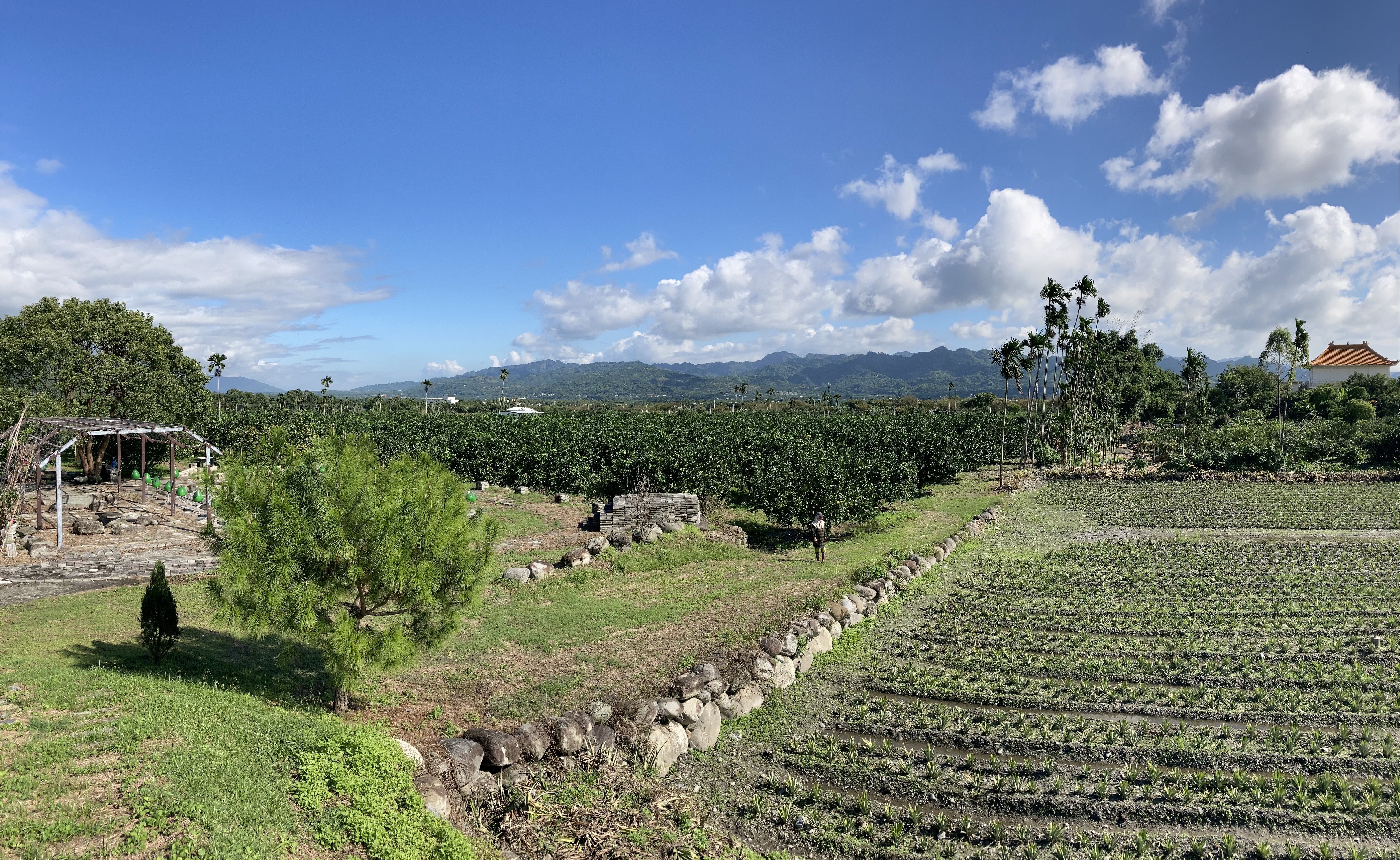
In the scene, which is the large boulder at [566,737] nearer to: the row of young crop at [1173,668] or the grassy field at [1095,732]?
the grassy field at [1095,732]

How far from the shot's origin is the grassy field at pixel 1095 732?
17.9 ft

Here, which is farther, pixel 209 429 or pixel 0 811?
pixel 209 429

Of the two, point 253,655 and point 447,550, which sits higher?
point 447,550

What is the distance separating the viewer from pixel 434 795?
516 cm

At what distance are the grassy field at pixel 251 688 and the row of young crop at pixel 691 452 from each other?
3.32 m

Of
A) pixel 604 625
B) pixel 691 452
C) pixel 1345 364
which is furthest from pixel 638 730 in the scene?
pixel 1345 364

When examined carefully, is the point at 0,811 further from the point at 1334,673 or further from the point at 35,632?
the point at 1334,673

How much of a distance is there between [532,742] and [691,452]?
16908 millimetres

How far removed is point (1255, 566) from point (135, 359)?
120ft

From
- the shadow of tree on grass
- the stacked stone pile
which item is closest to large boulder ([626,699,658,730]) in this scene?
the stacked stone pile

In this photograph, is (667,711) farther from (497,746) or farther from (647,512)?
(647,512)

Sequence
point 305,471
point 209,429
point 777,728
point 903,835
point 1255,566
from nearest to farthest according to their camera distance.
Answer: point 903,835 → point 305,471 → point 777,728 → point 1255,566 → point 209,429

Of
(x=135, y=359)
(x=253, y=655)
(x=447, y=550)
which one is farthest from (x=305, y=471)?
(x=135, y=359)

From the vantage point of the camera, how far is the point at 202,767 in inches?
182
